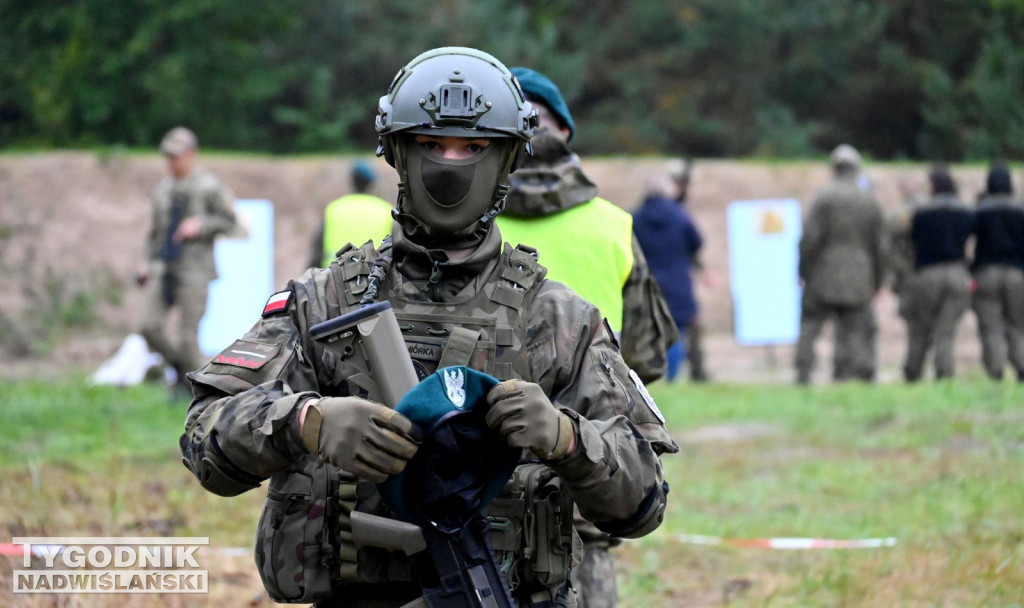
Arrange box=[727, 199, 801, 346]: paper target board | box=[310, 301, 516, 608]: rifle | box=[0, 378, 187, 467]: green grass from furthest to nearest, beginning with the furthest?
box=[727, 199, 801, 346]: paper target board, box=[0, 378, 187, 467]: green grass, box=[310, 301, 516, 608]: rifle

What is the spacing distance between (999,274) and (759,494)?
6262 mm

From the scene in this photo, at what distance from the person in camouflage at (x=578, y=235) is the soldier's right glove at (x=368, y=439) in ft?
6.02

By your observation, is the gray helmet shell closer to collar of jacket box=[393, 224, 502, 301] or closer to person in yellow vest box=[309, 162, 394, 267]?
collar of jacket box=[393, 224, 502, 301]

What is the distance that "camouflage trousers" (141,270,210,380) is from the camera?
11.2 meters

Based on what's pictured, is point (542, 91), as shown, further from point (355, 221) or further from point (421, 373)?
point (355, 221)

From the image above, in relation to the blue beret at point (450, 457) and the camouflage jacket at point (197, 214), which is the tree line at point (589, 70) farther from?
the blue beret at point (450, 457)

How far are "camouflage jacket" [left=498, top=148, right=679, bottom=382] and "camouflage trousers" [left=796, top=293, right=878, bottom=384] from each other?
9421 millimetres

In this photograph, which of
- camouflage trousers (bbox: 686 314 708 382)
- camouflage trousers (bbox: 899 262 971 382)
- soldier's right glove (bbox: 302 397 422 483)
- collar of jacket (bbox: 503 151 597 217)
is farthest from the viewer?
camouflage trousers (bbox: 686 314 708 382)

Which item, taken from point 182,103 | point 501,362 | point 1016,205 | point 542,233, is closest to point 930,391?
point 1016,205

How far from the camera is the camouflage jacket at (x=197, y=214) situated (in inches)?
449

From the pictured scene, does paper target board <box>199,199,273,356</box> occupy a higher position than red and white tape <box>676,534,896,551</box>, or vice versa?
red and white tape <box>676,534,896,551</box>

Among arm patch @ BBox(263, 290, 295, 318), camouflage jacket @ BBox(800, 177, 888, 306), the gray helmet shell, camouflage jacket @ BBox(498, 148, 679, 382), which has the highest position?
the gray helmet shell

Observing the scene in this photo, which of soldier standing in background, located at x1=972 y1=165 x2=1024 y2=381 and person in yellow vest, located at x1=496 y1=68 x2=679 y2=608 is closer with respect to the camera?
person in yellow vest, located at x1=496 y1=68 x2=679 y2=608

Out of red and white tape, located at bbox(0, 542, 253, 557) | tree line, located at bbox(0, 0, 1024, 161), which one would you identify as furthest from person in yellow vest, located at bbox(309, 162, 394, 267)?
tree line, located at bbox(0, 0, 1024, 161)
